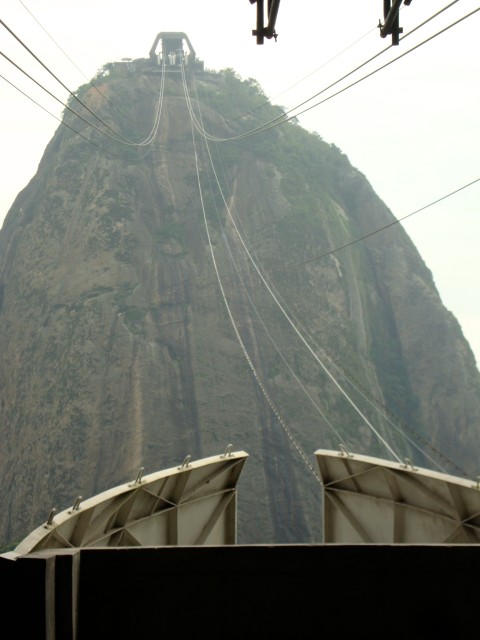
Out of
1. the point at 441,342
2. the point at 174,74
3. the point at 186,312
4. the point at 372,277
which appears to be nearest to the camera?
the point at 186,312

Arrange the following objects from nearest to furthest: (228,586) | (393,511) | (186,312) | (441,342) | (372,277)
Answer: (228,586) < (393,511) < (186,312) < (441,342) < (372,277)

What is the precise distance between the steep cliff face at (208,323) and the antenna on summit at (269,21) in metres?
29.8

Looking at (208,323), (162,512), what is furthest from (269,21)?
(208,323)

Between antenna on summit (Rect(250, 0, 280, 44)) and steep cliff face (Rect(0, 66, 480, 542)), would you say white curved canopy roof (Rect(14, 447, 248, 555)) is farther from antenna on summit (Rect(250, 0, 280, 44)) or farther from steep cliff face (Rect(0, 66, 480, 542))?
steep cliff face (Rect(0, 66, 480, 542))

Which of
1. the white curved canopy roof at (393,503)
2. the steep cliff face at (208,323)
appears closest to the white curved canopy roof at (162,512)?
the white curved canopy roof at (393,503)

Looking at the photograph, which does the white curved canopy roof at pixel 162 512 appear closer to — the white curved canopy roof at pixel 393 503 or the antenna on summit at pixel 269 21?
the white curved canopy roof at pixel 393 503

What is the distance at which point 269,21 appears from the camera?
9.77 metres

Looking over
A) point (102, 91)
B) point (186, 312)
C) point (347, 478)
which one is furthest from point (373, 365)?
point (347, 478)

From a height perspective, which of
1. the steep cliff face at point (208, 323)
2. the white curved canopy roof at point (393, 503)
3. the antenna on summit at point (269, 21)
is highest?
the steep cliff face at point (208, 323)

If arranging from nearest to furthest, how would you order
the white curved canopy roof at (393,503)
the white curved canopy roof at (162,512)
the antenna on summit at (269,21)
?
the white curved canopy roof at (162,512)
the antenna on summit at (269,21)
the white curved canopy roof at (393,503)

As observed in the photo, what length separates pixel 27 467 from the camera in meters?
41.6

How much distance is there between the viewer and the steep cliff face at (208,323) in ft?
134

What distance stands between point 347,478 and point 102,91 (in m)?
53.5

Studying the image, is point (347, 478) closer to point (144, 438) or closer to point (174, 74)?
point (144, 438)
